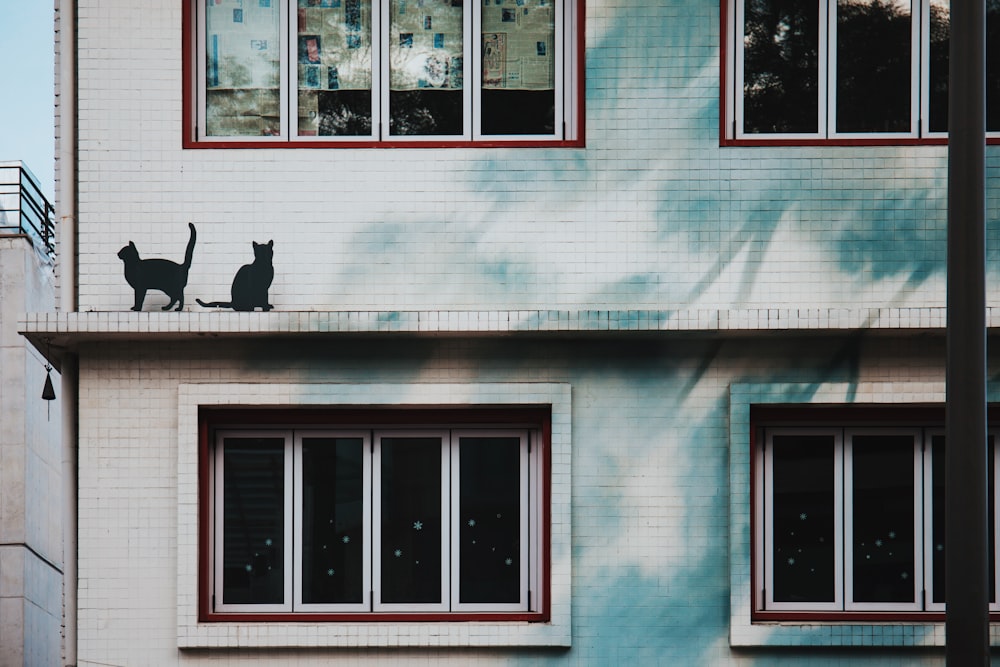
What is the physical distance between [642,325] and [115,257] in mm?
4705

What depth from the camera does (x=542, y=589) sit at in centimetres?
941

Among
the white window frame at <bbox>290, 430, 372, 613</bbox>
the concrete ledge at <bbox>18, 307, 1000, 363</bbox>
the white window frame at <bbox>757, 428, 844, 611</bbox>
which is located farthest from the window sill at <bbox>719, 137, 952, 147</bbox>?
the white window frame at <bbox>290, 430, 372, 613</bbox>

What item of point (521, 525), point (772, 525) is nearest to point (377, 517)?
point (521, 525)

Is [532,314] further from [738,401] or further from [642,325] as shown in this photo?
[738,401]

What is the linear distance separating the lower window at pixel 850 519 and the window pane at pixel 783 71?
9.05 ft

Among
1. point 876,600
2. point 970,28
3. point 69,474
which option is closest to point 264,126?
point 69,474

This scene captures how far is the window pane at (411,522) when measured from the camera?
9.54m

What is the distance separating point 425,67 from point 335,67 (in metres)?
0.83

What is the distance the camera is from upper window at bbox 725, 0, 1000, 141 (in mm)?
9625

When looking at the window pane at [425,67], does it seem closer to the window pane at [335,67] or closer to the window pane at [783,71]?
the window pane at [335,67]

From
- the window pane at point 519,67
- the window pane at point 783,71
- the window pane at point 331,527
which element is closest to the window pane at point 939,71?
the window pane at point 783,71

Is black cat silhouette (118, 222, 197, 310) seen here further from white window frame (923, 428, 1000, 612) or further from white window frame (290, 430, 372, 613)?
white window frame (923, 428, 1000, 612)

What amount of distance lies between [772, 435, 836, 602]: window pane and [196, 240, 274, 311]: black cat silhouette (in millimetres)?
4734

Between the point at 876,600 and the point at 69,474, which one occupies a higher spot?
the point at 69,474
